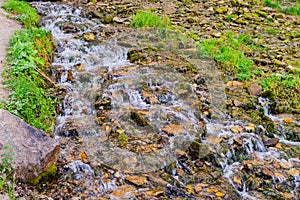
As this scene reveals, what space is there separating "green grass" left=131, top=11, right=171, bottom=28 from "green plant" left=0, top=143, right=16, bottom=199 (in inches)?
234

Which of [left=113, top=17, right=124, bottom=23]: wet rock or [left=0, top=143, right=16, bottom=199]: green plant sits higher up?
[left=113, top=17, right=124, bottom=23]: wet rock

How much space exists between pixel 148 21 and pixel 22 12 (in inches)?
132

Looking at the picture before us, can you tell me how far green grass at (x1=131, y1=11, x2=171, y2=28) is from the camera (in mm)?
8555

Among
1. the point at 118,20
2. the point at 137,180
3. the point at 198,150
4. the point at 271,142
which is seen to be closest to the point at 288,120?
the point at 271,142

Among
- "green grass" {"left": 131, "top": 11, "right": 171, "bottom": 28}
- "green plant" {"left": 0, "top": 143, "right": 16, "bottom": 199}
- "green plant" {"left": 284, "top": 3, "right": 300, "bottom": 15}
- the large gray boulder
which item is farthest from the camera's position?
"green plant" {"left": 284, "top": 3, "right": 300, "bottom": 15}

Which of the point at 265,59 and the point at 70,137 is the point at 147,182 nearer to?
the point at 70,137

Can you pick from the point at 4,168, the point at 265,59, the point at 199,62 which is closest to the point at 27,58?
the point at 4,168

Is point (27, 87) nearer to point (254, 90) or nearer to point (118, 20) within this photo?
point (254, 90)

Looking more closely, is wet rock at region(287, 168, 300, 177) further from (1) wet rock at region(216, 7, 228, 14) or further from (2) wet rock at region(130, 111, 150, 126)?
(1) wet rock at region(216, 7, 228, 14)

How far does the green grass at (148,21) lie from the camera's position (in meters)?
8.55

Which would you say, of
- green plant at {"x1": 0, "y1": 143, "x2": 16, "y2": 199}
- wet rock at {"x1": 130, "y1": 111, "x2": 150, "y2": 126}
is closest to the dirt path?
green plant at {"x1": 0, "y1": 143, "x2": 16, "y2": 199}

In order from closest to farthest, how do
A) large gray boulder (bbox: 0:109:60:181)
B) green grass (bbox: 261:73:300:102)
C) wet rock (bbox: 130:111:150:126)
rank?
large gray boulder (bbox: 0:109:60:181)
wet rock (bbox: 130:111:150:126)
green grass (bbox: 261:73:300:102)

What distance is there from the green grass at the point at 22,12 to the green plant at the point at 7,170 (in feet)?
16.0

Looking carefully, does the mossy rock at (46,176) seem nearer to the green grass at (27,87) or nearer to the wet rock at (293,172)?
the green grass at (27,87)
